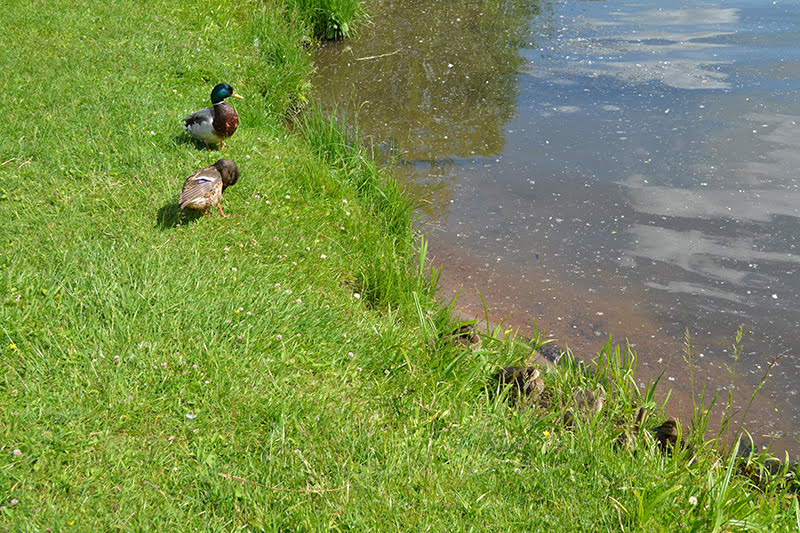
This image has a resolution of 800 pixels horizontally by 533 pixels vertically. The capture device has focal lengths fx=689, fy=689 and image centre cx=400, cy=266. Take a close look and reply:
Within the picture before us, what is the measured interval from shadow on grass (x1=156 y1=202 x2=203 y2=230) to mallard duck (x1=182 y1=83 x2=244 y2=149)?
3.05 feet

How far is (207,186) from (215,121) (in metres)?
1.11

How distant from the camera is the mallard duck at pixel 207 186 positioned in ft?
16.0

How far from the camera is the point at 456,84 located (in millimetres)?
9688

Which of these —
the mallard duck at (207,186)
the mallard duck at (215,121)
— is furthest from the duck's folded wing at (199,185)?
the mallard duck at (215,121)

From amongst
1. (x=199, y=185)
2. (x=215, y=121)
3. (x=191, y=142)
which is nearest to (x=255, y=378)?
(x=199, y=185)

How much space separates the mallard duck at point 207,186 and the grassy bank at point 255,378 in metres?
0.26

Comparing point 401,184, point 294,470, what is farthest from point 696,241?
point 294,470

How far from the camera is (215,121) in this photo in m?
5.84

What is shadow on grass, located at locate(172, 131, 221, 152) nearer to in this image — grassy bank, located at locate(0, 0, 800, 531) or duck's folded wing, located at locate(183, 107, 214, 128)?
grassy bank, located at locate(0, 0, 800, 531)

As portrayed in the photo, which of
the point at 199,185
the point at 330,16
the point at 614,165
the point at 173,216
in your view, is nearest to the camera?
the point at 199,185

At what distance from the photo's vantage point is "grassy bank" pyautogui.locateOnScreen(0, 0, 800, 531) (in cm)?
322

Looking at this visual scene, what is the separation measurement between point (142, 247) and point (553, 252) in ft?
11.8

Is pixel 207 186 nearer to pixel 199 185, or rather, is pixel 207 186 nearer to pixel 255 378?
pixel 199 185

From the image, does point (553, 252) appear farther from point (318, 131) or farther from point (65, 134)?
point (65, 134)
